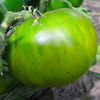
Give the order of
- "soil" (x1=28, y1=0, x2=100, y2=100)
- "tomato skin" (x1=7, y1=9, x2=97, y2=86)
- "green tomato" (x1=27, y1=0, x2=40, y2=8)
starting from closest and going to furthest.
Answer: "tomato skin" (x1=7, y1=9, x2=97, y2=86) < "green tomato" (x1=27, y1=0, x2=40, y2=8) < "soil" (x1=28, y1=0, x2=100, y2=100)

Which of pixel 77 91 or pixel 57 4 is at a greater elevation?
pixel 57 4

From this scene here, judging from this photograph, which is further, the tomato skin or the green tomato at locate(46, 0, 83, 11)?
the green tomato at locate(46, 0, 83, 11)

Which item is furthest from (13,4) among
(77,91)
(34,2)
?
(77,91)

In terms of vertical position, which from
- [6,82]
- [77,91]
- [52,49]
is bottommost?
[77,91]

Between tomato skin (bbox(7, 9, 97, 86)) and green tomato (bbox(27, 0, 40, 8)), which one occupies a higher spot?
tomato skin (bbox(7, 9, 97, 86))

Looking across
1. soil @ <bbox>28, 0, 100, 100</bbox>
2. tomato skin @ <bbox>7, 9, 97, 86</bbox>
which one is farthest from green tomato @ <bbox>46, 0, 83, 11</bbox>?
soil @ <bbox>28, 0, 100, 100</bbox>

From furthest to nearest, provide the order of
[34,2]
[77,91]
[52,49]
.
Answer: [77,91], [34,2], [52,49]

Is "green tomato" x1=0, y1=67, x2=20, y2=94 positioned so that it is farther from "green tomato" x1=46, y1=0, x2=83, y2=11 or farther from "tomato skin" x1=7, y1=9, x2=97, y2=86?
"green tomato" x1=46, y1=0, x2=83, y2=11

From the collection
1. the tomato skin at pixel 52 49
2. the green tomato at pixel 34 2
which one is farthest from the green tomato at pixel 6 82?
the green tomato at pixel 34 2

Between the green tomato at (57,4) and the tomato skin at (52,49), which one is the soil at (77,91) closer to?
the green tomato at (57,4)

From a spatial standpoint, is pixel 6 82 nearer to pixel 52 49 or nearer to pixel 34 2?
pixel 52 49
